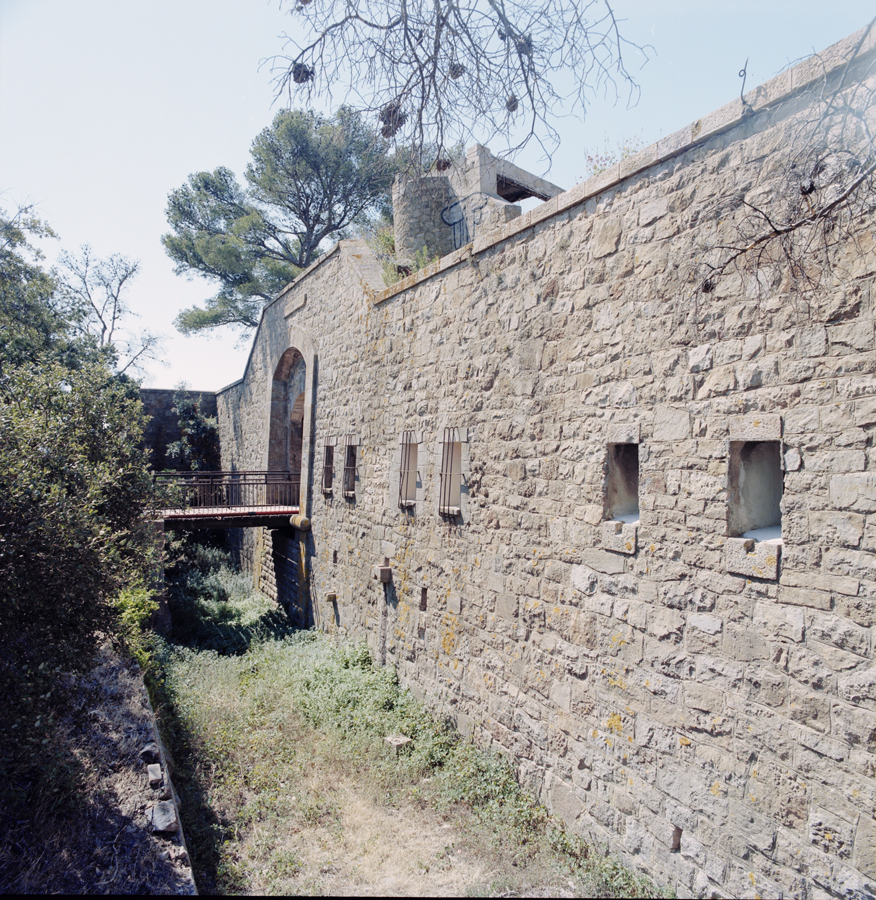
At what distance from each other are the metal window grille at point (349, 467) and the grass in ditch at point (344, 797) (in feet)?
8.15

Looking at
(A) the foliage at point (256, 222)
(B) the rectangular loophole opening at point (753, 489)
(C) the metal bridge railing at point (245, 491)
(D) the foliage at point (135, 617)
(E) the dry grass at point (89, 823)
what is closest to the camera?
(E) the dry grass at point (89, 823)

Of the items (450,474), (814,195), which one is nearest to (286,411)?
(450,474)

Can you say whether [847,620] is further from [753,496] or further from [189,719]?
[189,719]

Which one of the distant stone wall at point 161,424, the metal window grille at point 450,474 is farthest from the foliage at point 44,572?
the distant stone wall at point 161,424

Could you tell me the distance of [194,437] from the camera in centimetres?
1966

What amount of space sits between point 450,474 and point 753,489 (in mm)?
3383

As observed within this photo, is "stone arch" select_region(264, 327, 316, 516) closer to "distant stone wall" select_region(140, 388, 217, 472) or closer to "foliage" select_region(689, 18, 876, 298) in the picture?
"distant stone wall" select_region(140, 388, 217, 472)

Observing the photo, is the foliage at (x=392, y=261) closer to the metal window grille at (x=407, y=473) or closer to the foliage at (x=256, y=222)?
the metal window grille at (x=407, y=473)

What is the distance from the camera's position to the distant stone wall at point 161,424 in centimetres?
1928

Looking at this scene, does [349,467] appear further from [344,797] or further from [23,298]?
[23,298]

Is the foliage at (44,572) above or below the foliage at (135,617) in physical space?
above

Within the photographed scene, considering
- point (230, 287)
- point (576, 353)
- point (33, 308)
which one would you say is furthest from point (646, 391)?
point (230, 287)

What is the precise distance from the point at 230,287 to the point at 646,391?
19890mm

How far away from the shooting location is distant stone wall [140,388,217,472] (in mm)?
19281
